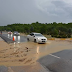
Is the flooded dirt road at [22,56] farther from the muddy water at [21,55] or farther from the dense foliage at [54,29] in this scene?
the dense foliage at [54,29]

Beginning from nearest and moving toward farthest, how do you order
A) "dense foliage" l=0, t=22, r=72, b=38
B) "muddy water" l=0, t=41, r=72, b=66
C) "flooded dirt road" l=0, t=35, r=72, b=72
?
1. "flooded dirt road" l=0, t=35, r=72, b=72
2. "muddy water" l=0, t=41, r=72, b=66
3. "dense foliage" l=0, t=22, r=72, b=38

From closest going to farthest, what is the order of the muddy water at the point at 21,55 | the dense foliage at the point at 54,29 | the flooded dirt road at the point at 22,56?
the flooded dirt road at the point at 22,56
the muddy water at the point at 21,55
the dense foliage at the point at 54,29

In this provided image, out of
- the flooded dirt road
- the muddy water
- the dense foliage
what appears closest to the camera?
the flooded dirt road

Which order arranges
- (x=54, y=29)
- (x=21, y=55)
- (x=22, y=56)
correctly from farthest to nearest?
(x=54, y=29) → (x=21, y=55) → (x=22, y=56)

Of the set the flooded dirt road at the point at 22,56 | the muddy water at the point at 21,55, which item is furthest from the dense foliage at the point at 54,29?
the flooded dirt road at the point at 22,56

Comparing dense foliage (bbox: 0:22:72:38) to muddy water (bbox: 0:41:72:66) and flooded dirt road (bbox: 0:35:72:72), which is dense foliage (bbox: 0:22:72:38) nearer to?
muddy water (bbox: 0:41:72:66)

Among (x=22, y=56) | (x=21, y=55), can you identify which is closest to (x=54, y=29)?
(x=21, y=55)

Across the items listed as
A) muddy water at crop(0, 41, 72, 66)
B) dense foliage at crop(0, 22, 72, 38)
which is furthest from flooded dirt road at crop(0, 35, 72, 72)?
dense foliage at crop(0, 22, 72, 38)

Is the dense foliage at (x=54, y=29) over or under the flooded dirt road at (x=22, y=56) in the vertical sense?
over

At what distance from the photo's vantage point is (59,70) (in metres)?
5.18

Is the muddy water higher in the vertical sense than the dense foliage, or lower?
lower

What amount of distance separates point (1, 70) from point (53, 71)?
7.55 feet

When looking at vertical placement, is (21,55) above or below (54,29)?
below

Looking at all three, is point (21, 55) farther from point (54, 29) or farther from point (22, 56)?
point (54, 29)
